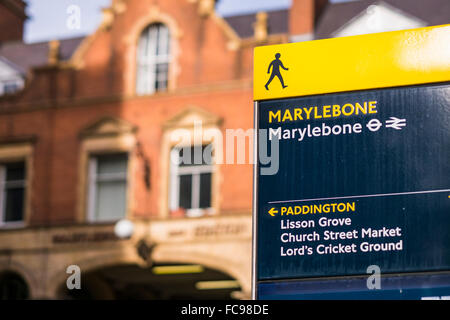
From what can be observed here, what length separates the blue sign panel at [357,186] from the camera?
37.3ft

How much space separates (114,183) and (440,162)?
20776mm

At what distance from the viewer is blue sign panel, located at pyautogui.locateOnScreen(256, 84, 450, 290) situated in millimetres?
11375

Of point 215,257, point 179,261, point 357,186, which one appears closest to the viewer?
point 357,186

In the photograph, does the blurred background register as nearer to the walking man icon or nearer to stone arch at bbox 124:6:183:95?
stone arch at bbox 124:6:183:95

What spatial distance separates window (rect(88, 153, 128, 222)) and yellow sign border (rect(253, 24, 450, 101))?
18.5 metres

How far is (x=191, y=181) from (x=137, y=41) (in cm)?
553

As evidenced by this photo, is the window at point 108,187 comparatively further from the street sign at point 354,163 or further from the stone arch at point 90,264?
the street sign at point 354,163

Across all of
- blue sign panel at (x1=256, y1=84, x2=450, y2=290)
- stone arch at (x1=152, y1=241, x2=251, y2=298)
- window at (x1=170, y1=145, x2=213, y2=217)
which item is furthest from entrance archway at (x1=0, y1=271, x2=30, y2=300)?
blue sign panel at (x1=256, y1=84, x2=450, y2=290)

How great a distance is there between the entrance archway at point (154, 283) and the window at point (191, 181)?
194cm

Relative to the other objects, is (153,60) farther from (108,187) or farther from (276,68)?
(276,68)

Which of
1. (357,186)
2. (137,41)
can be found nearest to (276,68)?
(357,186)

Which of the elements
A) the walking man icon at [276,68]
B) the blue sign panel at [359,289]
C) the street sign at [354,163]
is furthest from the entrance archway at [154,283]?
the blue sign panel at [359,289]

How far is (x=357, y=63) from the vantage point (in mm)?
12570
